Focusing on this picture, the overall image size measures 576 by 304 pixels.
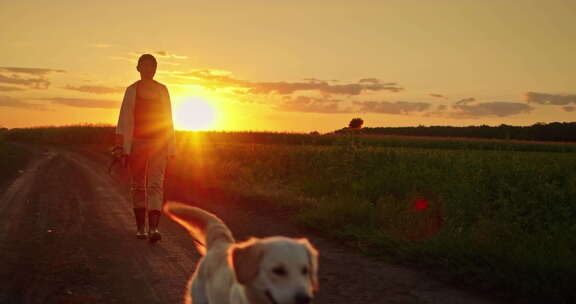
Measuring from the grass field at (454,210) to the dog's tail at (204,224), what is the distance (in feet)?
10.9

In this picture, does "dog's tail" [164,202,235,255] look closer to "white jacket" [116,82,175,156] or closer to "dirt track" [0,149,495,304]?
"dirt track" [0,149,495,304]

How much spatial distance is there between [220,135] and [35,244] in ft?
179

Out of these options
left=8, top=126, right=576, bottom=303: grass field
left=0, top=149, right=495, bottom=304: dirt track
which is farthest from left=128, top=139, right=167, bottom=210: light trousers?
left=8, top=126, right=576, bottom=303: grass field

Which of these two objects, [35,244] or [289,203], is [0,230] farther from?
[289,203]

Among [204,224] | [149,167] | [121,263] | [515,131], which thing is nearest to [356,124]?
[149,167]

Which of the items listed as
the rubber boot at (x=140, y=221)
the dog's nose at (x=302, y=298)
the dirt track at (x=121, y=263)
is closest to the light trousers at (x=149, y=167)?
the rubber boot at (x=140, y=221)

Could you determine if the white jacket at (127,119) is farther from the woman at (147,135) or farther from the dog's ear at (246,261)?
the dog's ear at (246,261)

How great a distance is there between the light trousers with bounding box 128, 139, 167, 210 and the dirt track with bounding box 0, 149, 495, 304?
734 millimetres

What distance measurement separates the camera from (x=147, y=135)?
7.91m

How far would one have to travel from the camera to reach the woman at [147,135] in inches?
310

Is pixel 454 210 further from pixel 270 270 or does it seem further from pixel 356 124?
pixel 270 270

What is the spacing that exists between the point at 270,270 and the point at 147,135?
16.5 feet

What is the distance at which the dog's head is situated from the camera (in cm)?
334

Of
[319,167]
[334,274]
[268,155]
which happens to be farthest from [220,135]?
[334,274]
